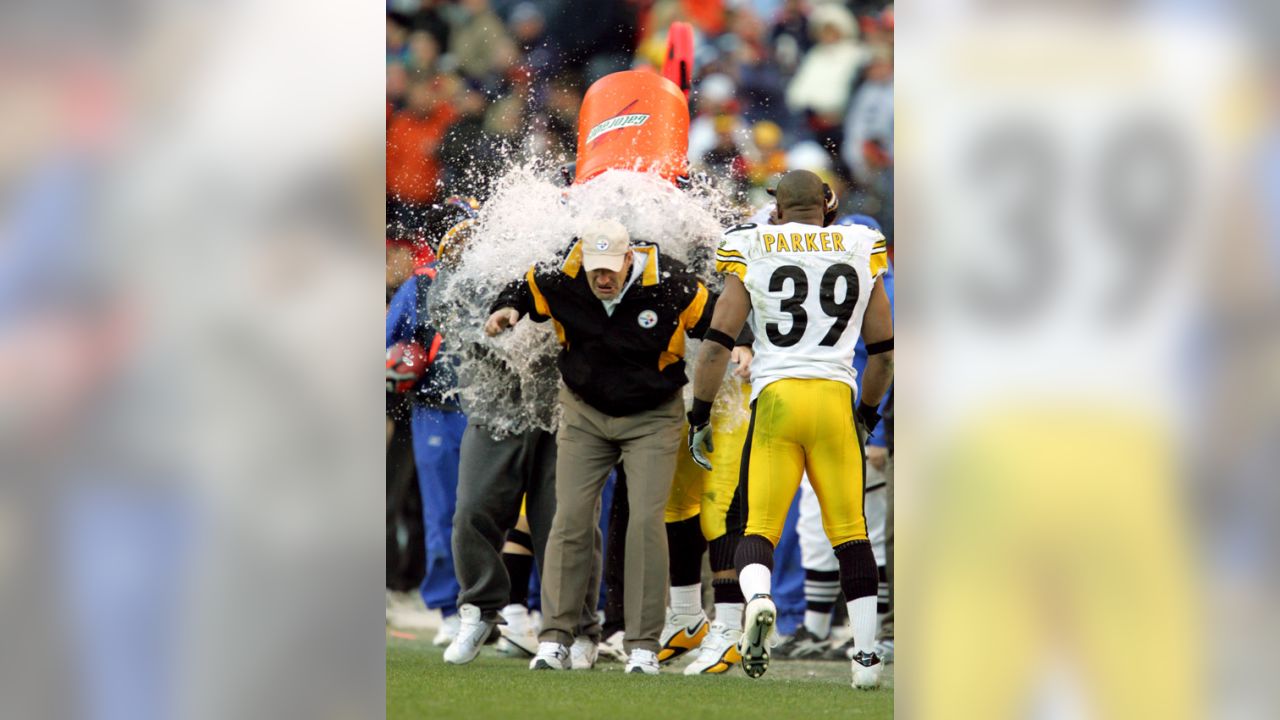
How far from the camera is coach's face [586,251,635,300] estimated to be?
566 centimetres

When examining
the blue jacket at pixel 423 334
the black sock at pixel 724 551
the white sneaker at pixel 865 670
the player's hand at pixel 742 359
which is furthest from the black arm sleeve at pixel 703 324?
the white sneaker at pixel 865 670

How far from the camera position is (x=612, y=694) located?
4855mm

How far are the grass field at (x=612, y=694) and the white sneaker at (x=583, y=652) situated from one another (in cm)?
6

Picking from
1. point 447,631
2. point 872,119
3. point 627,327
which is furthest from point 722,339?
point 872,119

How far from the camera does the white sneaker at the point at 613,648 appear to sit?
649 centimetres

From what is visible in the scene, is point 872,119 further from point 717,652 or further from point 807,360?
point 717,652

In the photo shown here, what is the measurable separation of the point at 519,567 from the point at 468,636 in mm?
622

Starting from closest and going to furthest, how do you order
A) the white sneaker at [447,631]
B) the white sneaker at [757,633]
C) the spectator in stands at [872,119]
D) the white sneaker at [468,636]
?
1. the white sneaker at [757,633]
2. the white sneaker at [468,636]
3. the white sneaker at [447,631]
4. the spectator in stands at [872,119]

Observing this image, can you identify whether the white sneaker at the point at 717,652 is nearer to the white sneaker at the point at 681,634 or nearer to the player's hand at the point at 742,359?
the white sneaker at the point at 681,634

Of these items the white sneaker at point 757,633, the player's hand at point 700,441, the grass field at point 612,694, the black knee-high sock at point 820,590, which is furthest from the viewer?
the black knee-high sock at point 820,590

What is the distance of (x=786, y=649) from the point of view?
6652 mm
